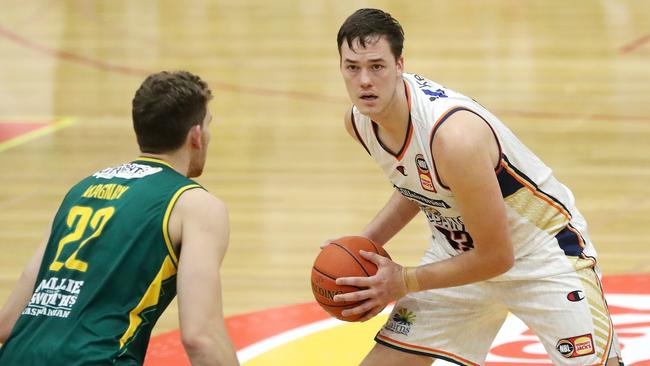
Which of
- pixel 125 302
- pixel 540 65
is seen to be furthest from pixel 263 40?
pixel 125 302

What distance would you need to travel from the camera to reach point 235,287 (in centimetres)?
711

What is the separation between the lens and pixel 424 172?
14.5ft

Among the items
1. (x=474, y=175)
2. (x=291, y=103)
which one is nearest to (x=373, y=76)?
→ (x=474, y=175)

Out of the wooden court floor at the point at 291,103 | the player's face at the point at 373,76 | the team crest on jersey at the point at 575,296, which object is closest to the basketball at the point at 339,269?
the player's face at the point at 373,76

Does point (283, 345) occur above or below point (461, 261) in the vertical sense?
below

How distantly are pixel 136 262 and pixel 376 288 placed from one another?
113 cm

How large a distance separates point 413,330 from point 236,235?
333 cm

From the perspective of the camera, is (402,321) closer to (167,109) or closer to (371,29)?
(371,29)

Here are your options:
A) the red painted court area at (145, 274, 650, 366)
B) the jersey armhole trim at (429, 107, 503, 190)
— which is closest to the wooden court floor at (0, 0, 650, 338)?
the red painted court area at (145, 274, 650, 366)

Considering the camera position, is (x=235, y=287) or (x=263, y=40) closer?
(x=235, y=287)

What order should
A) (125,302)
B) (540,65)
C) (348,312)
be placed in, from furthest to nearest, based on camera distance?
(540,65) → (348,312) → (125,302)

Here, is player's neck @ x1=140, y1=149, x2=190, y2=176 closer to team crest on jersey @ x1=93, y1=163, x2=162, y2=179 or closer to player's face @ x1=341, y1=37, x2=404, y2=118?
team crest on jersey @ x1=93, y1=163, x2=162, y2=179

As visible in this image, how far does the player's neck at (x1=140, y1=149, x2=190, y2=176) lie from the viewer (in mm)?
3805

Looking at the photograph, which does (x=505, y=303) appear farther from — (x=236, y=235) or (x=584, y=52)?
(x=584, y=52)
